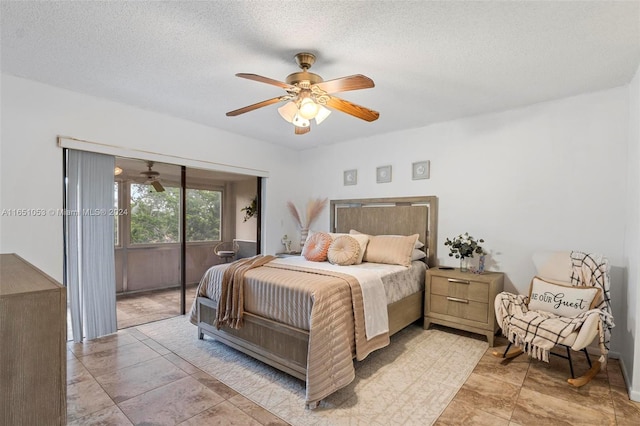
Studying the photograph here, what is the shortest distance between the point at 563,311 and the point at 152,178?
14.5 ft

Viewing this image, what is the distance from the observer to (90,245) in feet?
10.6

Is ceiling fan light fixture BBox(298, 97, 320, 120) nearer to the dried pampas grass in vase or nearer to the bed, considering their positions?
the bed

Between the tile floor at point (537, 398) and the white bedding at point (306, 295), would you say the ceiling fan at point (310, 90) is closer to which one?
the white bedding at point (306, 295)

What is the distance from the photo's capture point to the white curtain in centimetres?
313

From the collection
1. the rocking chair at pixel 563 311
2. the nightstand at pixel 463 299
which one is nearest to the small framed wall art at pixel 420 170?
the nightstand at pixel 463 299

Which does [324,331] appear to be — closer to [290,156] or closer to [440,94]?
[440,94]

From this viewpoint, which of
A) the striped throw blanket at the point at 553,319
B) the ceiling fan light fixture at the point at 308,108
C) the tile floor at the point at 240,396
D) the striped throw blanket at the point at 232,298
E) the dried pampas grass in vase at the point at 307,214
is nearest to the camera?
the tile floor at the point at 240,396

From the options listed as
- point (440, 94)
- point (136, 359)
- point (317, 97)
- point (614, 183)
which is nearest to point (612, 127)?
point (614, 183)

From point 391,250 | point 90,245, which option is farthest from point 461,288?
point 90,245

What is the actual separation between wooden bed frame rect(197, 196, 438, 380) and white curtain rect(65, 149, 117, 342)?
106cm

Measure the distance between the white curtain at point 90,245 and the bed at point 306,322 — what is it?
3.26 ft

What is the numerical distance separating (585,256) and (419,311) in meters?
1.63

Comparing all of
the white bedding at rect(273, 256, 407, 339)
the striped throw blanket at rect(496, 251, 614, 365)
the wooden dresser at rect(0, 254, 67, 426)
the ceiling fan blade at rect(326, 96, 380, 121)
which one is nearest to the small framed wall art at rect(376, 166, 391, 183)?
the white bedding at rect(273, 256, 407, 339)

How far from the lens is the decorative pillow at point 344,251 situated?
3.45 meters
